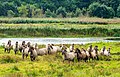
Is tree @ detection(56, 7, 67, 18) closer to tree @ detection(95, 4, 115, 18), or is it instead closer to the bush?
tree @ detection(95, 4, 115, 18)

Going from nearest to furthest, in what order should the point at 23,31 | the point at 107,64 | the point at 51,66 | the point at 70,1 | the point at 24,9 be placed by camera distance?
the point at 51,66, the point at 107,64, the point at 23,31, the point at 24,9, the point at 70,1

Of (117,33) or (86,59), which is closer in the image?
(86,59)

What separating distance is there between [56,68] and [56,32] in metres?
44.7

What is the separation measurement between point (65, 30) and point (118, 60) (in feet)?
131

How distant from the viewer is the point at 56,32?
71.4 meters

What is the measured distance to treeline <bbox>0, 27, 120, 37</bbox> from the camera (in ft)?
231

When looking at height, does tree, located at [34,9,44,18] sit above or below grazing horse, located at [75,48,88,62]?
below

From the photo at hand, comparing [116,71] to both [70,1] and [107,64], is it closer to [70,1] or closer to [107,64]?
[107,64]

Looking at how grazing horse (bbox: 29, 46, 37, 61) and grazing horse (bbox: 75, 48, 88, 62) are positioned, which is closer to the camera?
grazing horse (bbox: 75, 48, 88, 62)

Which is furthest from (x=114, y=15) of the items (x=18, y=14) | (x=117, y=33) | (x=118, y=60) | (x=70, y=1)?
(x=118, y=60)

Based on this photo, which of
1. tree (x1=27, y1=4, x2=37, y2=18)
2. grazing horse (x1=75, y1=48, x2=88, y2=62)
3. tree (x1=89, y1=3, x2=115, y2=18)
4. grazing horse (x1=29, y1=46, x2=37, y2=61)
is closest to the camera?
grazing horse (x1=75, y1=48, x2=88, y2=62)

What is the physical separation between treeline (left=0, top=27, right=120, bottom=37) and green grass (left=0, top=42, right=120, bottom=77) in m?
38.9

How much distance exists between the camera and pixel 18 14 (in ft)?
369

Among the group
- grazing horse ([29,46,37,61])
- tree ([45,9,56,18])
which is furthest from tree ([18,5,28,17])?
grazing horse ([29,46,37,61])
